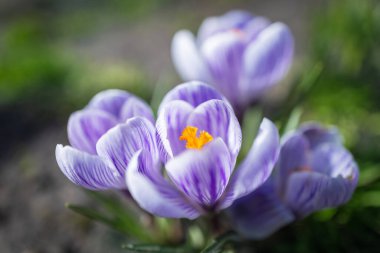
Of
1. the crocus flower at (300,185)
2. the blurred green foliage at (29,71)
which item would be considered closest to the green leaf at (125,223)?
the crocus flower at (300,185)

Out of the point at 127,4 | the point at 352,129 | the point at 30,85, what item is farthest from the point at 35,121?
the point at 127,4

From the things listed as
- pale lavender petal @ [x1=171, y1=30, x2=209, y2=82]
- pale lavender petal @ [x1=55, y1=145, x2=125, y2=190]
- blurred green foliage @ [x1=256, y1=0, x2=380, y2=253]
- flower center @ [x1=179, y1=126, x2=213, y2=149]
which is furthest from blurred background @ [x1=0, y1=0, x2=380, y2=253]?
pale lavender petal @ [x1=55, y1=145, x2=125, y2=190]

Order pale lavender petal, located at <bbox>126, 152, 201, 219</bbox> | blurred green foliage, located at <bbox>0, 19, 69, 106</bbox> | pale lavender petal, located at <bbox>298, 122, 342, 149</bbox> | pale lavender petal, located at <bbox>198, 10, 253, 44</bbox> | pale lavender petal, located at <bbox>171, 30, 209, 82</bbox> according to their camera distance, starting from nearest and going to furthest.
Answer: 1. pale lavender petal, located at <bbox>126, 152, 201, 219</bbox>
2. pale lavender petal, located at <bbox>298, 122, 342, 149</bbox>
3. pale lavender petal, located at <bbox>171, 30, 209, 82</bbox>
4. pale lavender petal, located at <bbox>198, 10, 253, 44</bbox>
5. blurred green foliage, located at <bbox>0, 19, 69, 106</bbox>

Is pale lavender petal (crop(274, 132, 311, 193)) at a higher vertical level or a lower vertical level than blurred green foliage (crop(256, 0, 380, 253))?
higher

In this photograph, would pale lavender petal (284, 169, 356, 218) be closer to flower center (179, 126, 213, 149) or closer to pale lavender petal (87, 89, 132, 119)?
flower center (179, 126, 213, 149)

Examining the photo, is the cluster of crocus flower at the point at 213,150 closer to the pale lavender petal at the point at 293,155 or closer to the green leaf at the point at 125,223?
the pale lavender petal at the point at 293,155

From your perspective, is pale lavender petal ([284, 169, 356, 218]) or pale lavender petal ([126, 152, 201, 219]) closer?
pale lavender petal ([126, 152, 201, 219])

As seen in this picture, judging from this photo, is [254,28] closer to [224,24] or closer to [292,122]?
[224,24]
